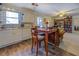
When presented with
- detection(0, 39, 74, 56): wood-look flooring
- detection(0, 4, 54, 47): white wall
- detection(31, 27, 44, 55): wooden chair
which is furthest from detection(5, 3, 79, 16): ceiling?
detection(0, 39, 74, 56): wood-look flooring

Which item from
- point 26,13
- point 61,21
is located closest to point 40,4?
point 26,13

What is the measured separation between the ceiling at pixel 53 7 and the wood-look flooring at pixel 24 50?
1.78ft

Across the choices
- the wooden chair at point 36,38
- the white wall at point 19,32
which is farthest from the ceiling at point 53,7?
the wooden chair at point 36,38

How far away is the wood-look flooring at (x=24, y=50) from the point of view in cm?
155

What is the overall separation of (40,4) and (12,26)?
1.84ft

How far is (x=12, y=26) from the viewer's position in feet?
5.18

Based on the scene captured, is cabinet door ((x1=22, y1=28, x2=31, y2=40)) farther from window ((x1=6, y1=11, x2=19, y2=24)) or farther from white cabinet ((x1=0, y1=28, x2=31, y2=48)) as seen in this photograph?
window ((x1=6, y1=11, x2=19, y2=24))

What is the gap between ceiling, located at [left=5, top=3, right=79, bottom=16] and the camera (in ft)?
4.91

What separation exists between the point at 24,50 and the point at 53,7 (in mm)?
829

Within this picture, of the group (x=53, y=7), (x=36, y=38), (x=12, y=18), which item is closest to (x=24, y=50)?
(x=36, y=38)

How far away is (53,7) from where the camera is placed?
1548 millimetres

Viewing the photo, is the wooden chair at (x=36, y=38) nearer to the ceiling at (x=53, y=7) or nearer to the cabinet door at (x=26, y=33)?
the cabinet door at (x=26, y=33)

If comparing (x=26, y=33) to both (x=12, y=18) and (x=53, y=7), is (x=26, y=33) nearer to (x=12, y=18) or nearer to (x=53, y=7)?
(x=12, y=18)

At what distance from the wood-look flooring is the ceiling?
54 cm
